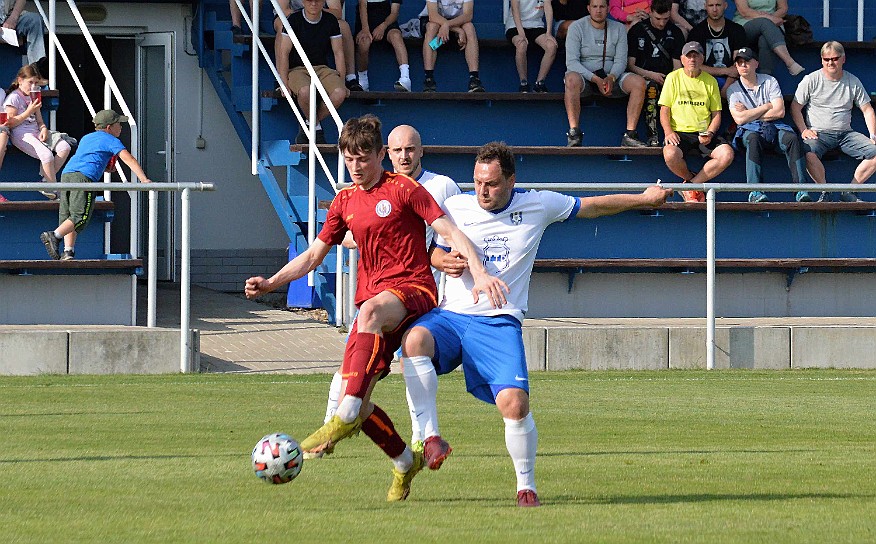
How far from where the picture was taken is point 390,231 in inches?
283

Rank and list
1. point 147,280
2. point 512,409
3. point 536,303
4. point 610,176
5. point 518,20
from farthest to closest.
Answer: point 518,20 < point 610,176 < point 536,303 < point 147,280 < point 512,409

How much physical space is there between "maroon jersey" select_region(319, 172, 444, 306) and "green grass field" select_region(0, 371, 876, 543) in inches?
38.9

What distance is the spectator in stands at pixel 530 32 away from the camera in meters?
18.2

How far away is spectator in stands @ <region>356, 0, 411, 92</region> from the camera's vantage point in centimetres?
1808

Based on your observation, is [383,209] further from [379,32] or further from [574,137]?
[379,32]

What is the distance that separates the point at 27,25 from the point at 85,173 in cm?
342

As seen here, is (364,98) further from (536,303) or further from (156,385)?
(156,385)

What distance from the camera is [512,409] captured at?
6547 millimetres

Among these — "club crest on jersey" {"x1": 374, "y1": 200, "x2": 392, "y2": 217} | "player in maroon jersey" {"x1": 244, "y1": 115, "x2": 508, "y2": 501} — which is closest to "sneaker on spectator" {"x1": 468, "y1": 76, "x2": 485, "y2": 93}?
"player in maroon jersey" {"x1": 244, "y1": 115, "x2": 508, "y2": 501}

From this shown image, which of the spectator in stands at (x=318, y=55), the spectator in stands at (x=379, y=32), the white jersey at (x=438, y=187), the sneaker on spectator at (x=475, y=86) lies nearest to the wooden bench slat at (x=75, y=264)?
the spectator in stands at (x=318, y=55)

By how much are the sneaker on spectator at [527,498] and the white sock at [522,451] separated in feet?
0.07

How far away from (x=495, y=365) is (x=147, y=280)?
779 centimetres

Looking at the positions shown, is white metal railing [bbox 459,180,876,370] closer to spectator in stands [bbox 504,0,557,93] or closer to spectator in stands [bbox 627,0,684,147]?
spectator in stands [bbox 627,0,684,147]

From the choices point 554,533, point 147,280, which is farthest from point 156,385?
point 554,533
